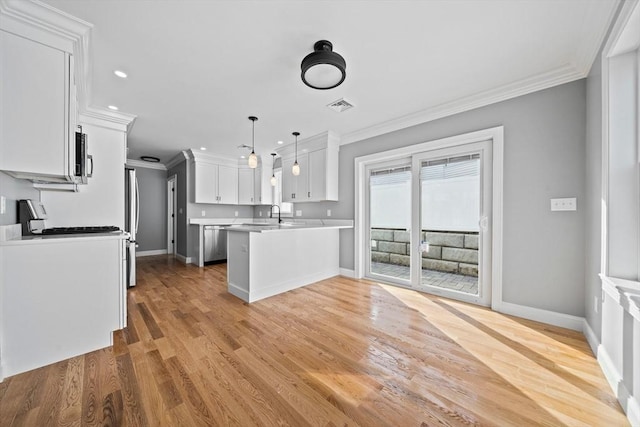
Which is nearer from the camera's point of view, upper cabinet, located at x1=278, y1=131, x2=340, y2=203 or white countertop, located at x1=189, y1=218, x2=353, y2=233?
white countertop, located at x1=189, y1=218, x2=353, y2=233

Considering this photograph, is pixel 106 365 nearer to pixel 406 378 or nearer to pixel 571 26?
pixel 406 378

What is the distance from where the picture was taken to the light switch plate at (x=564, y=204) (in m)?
2.27

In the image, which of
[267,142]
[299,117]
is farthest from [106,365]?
[267,142]

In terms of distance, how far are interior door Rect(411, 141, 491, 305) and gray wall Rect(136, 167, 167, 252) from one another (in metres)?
6.44

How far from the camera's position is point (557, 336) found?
7.06 feet

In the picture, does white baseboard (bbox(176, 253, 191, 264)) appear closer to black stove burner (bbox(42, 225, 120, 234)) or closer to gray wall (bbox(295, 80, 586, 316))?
black stove burner (bbox(42, 225, 120, 234))

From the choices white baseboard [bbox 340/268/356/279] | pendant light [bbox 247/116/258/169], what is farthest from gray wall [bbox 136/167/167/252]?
white baseboard [bbox 340/268/356/279]

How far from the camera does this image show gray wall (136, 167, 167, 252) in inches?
245

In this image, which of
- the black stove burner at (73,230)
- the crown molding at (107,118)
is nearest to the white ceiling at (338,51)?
the crown molding at (107,118)

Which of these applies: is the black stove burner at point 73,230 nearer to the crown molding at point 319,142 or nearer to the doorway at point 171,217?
the crown molding at point 319,142

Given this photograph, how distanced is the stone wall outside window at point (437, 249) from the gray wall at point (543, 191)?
39 centimetres

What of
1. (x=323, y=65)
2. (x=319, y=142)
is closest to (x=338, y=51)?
(x=323, y=65)

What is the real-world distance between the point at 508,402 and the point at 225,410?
163 centimetres

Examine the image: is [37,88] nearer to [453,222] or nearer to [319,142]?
[319,142]
